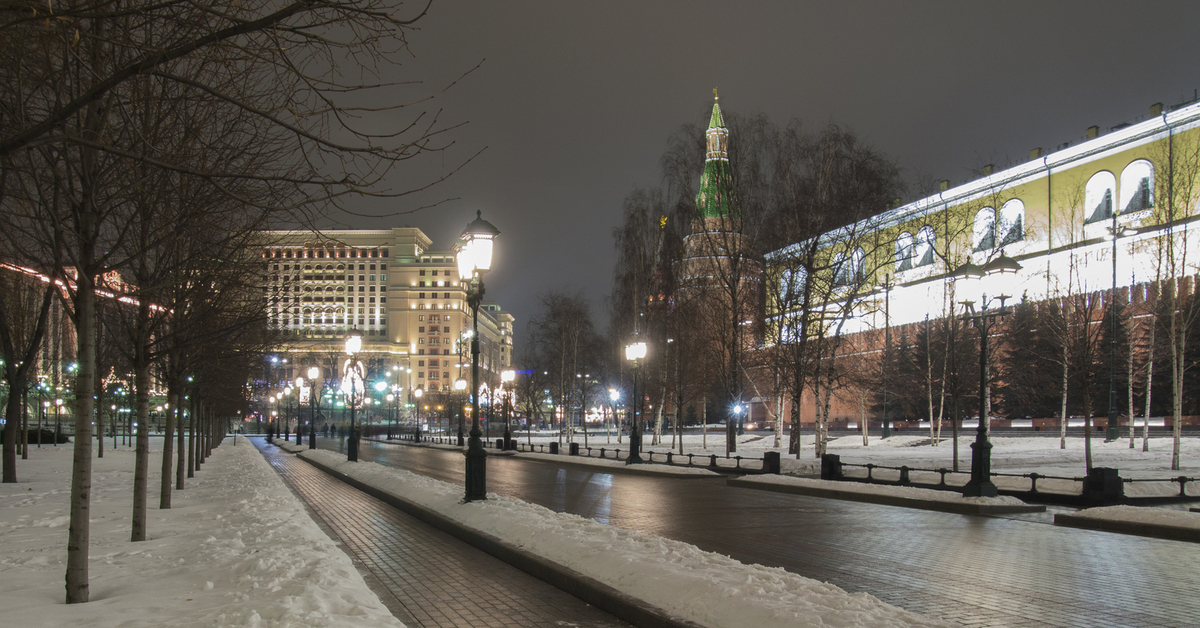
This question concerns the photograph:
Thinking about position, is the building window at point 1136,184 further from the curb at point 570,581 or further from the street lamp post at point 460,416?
the curb at point 570,581

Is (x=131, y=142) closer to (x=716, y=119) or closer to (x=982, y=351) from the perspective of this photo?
(x=982, y=351)

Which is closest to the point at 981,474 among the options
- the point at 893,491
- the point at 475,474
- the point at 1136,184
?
the point at 893,491

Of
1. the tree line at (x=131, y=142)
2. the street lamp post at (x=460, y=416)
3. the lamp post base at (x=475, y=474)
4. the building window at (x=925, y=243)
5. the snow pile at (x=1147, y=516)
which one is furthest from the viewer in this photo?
the street lamp post at (x=460, y=416)

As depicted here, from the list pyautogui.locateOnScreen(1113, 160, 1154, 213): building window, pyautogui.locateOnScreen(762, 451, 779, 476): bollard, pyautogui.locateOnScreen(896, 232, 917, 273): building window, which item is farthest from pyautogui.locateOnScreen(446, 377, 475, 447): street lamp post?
pyautogui.locateOnScreen(1113, 160, 1154, 213): building window

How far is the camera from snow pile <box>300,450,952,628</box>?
5996 mm

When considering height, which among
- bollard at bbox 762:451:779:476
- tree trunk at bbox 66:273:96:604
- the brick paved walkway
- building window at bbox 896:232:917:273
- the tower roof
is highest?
the tower roof

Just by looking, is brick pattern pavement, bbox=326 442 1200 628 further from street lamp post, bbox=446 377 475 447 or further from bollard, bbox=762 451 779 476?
street lamp post, bbox=446 377 475 447

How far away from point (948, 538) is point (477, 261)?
30.1 feet

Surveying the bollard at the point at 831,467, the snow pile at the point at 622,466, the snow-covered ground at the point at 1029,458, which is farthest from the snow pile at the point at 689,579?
the snow pile at the point at 622,466

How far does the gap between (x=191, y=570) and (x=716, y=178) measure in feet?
95.1

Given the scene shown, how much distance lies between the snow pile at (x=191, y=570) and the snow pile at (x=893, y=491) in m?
Result: 11.4

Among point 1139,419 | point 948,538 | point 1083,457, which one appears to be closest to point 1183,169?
point 1139,419

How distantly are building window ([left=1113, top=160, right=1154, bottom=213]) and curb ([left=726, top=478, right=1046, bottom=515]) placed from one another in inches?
1627

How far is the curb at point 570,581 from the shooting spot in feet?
22.0
